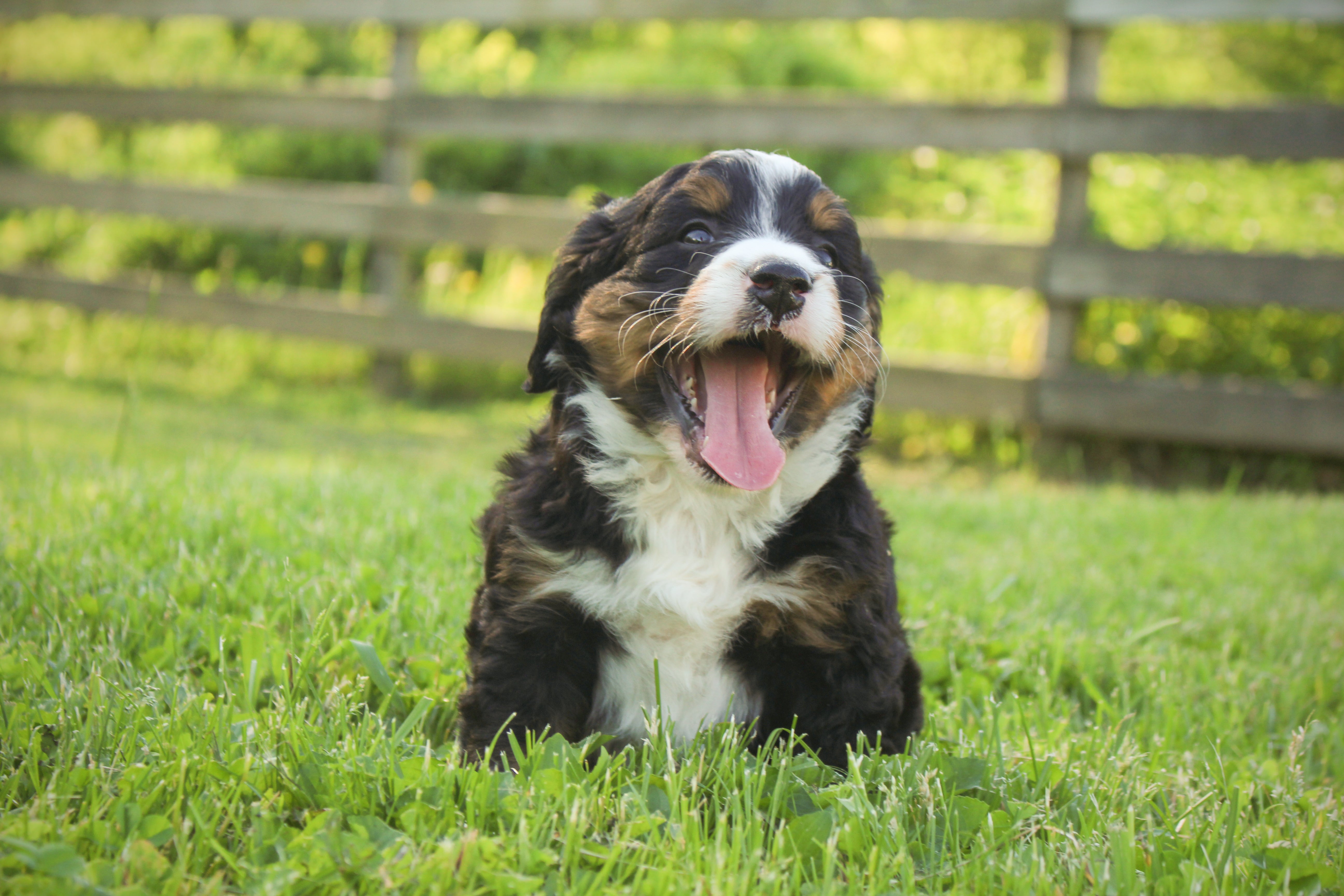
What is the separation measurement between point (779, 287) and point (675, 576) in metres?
0.59

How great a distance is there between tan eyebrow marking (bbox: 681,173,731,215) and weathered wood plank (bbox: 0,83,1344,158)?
14.0 ft

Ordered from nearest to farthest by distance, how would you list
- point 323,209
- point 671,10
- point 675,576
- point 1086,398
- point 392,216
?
point 675,576 < point 1086,398 < point 671,10 < point 392,216 < point 323,209

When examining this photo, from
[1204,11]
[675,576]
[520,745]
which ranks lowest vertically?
[520,745]

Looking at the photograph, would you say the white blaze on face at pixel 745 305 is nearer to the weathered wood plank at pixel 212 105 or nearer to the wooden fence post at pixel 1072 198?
the wooden fence post at pixel 1072 198

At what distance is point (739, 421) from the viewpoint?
2.28m

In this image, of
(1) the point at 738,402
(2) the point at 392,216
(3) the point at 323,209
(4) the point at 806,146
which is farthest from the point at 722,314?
(3) the point at 323,209

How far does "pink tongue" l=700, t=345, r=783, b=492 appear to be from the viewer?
218cm

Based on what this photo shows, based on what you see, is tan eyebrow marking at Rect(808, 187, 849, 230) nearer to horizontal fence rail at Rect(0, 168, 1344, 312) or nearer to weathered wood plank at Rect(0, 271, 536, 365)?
horizontal fence rail at Rect(0, 168, 1344, 312)

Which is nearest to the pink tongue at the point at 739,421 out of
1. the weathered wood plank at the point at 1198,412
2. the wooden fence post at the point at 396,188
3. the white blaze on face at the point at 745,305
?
the white blaze on face at the point at 745,305

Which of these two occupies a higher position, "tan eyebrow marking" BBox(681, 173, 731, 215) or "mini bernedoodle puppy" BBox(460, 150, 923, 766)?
"tan eyebrow marking" BBox(681, 173, 731, 215)

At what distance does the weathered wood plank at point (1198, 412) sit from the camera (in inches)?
226

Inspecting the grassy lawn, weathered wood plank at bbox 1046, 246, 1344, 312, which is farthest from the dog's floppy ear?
weathered wood plank at bbox 1046, 246, 1344, 312

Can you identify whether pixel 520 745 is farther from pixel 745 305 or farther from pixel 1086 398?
pixel 1086 398

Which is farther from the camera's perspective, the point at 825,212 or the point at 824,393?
the point at 825,212
